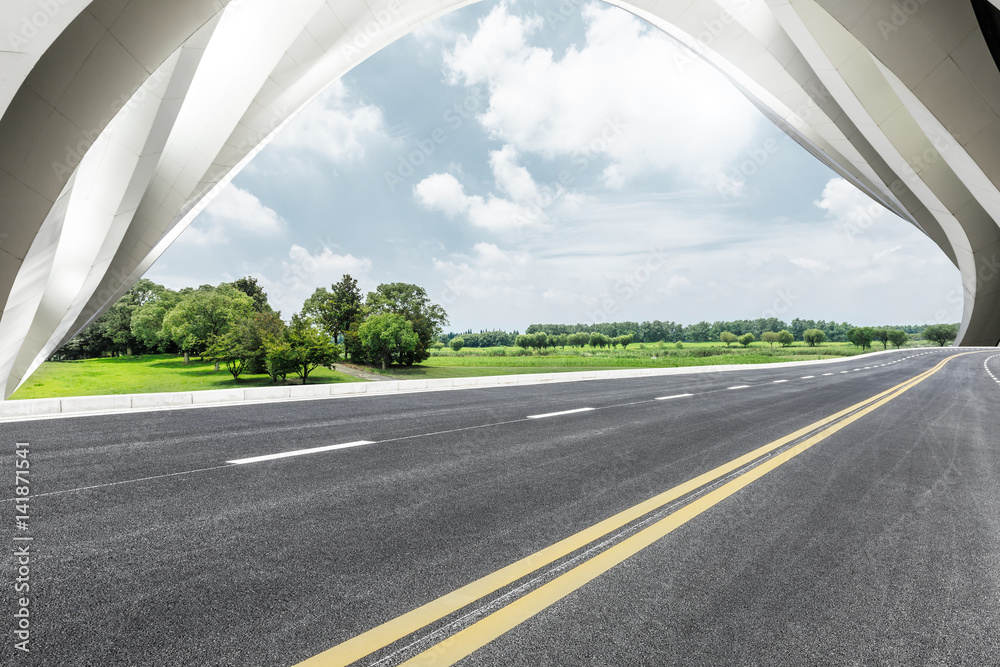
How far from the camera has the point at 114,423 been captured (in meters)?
7.80

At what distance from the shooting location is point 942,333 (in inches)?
5704

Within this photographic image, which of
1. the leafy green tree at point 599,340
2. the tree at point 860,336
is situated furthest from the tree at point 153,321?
the tree at point 860,336

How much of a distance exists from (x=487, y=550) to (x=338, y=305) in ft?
217

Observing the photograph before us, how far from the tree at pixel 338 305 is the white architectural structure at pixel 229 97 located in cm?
3922

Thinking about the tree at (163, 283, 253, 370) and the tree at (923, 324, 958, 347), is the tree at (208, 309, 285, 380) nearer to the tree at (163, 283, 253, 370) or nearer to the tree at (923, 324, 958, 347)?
the tree at (163, 283, 253, 370)

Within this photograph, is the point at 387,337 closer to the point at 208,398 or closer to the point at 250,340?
the point at 250,340

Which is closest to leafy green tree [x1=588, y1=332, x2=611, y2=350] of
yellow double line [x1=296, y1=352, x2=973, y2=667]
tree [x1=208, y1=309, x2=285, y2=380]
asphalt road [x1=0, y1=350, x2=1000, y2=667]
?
tree [x1=208, y1=309, x2=285, y2=380]

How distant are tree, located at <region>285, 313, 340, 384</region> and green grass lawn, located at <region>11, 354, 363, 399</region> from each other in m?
3.59

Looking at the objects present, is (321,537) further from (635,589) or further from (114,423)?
(114,423)

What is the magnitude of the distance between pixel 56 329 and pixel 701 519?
25106mm

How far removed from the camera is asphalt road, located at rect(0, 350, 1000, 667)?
206 centimetres

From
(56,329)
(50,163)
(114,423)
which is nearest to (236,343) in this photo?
(56,329)

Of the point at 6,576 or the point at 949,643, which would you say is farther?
the point at 6,576

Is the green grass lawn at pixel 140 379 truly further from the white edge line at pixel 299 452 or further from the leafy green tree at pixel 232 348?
the white edge line at pixel 299 452
